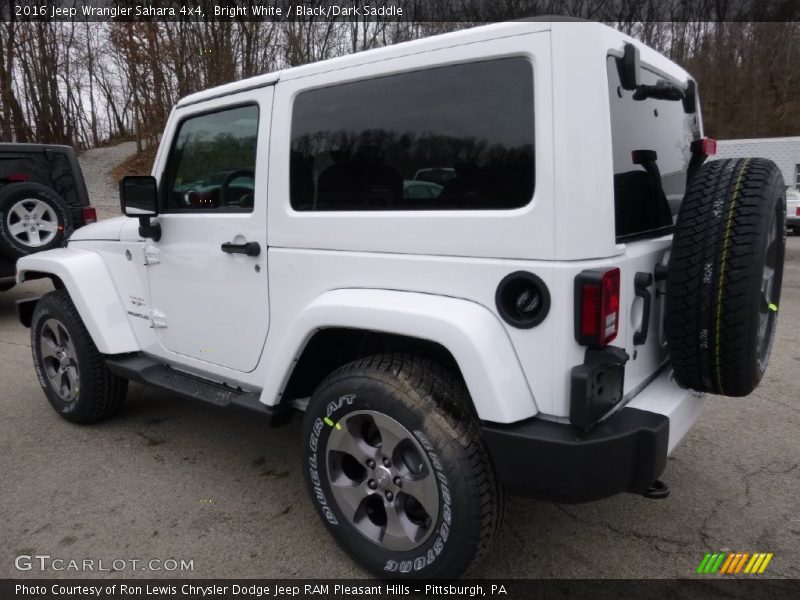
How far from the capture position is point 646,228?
2.36 metres

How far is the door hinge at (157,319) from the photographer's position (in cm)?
334

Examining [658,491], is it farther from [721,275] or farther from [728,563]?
[721,275]

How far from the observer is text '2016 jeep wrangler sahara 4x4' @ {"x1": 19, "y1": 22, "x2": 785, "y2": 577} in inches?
76.2

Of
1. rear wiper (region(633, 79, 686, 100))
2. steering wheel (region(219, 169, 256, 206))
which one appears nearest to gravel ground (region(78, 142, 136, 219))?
steering wheel (region(219, 169, 256, 206))

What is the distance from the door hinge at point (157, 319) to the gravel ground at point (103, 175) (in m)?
12.7

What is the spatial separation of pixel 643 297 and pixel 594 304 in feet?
1.30

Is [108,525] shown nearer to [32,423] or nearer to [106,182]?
[32,423]

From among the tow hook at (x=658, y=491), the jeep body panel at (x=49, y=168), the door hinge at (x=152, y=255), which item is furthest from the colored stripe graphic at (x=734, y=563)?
the jeep body panel at (x=49, y=168)

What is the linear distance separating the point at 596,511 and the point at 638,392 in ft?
2.86

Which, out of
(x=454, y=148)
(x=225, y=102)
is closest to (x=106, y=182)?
(x=225, y=102)

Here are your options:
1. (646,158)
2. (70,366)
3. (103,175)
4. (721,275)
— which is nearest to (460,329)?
(721,275)

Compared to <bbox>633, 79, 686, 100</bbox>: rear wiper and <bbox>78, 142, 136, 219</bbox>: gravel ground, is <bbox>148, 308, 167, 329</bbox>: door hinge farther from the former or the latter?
<bbox>78, 142, 136, 219</bbox>: gravel ground

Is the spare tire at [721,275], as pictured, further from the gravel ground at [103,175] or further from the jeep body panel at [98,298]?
the gravel ground at [103,175]

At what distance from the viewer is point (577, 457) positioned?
1.92m
